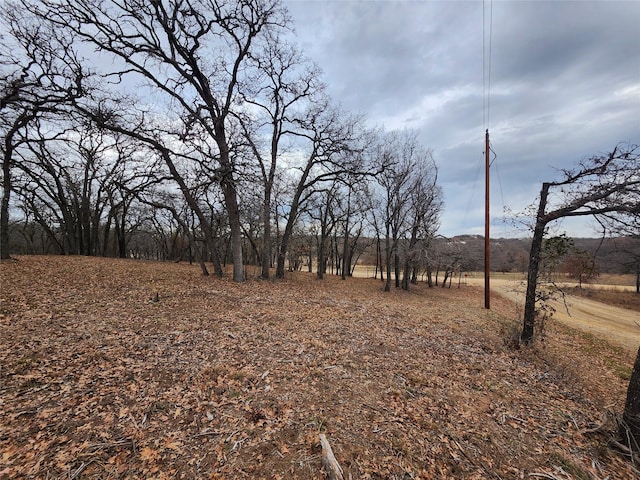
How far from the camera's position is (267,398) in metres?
4.02

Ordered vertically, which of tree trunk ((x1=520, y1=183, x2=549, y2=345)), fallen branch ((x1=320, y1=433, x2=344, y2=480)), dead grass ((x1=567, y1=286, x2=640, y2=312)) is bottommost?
dead grass ((x1=567, y1=286, x2=640, y2=312))

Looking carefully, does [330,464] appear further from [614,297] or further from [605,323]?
[614,297]

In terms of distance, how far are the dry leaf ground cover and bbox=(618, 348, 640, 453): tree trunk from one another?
24cm

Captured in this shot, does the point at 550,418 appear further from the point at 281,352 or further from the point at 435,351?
the point at 281,352

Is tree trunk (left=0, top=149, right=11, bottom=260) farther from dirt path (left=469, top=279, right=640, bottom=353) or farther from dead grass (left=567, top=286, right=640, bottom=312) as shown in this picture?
dead grass (left=567, top=286, right=640, bottom=312)

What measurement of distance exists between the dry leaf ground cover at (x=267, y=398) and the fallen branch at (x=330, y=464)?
0.09 metres

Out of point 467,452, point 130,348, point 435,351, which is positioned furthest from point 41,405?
point 435,351

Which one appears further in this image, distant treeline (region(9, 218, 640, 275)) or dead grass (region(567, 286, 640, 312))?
dead grass (region(567, 286, 640, 312))

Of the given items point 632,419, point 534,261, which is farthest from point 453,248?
point 632,419

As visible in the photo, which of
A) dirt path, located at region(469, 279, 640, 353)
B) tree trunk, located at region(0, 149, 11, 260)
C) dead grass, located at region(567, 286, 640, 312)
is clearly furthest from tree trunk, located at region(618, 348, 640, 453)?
dead grass, located at region(567, 286, 640, 312)

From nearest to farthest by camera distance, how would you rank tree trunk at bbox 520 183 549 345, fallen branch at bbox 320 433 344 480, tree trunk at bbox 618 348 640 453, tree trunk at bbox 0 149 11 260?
fallen branch at bbox 320 433 344 480 → tree trunk at bbox 618 348 640 453 → tree trunk at bbox 520 183 549 345 → tree trunk at bbox 0 149 11 260

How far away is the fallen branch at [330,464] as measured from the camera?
9.20ft

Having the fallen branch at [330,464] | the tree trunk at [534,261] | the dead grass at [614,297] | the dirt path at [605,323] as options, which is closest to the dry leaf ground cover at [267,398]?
the fallen branch at [330,464]

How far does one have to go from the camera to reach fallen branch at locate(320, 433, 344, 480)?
2.80 metres
